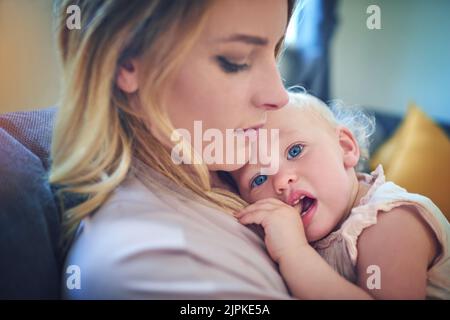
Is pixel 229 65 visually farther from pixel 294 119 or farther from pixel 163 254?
pixel 163 254

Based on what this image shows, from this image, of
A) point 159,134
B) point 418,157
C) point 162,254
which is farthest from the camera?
point 418,157

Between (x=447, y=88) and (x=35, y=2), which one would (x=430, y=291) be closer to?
(x=447, y=88)

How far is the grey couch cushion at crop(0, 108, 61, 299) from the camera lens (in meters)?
0.73

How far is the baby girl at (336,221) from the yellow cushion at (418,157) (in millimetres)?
158

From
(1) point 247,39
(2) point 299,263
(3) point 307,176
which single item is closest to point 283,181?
(3) point 307,176

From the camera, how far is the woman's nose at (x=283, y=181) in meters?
0.80

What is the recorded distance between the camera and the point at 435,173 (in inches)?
42.0

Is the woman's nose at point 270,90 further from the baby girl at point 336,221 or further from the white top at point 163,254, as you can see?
the white top at point 163,254

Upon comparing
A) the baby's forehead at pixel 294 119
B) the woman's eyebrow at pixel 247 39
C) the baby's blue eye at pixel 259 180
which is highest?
the woman's eyebrow at pixel 247 39

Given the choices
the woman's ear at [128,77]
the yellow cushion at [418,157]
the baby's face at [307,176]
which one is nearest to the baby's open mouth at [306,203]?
the baby's face at [307,176]

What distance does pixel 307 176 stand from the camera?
2.64 feet

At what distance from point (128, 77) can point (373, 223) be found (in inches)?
18.3

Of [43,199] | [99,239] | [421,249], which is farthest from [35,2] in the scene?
[421,249]
